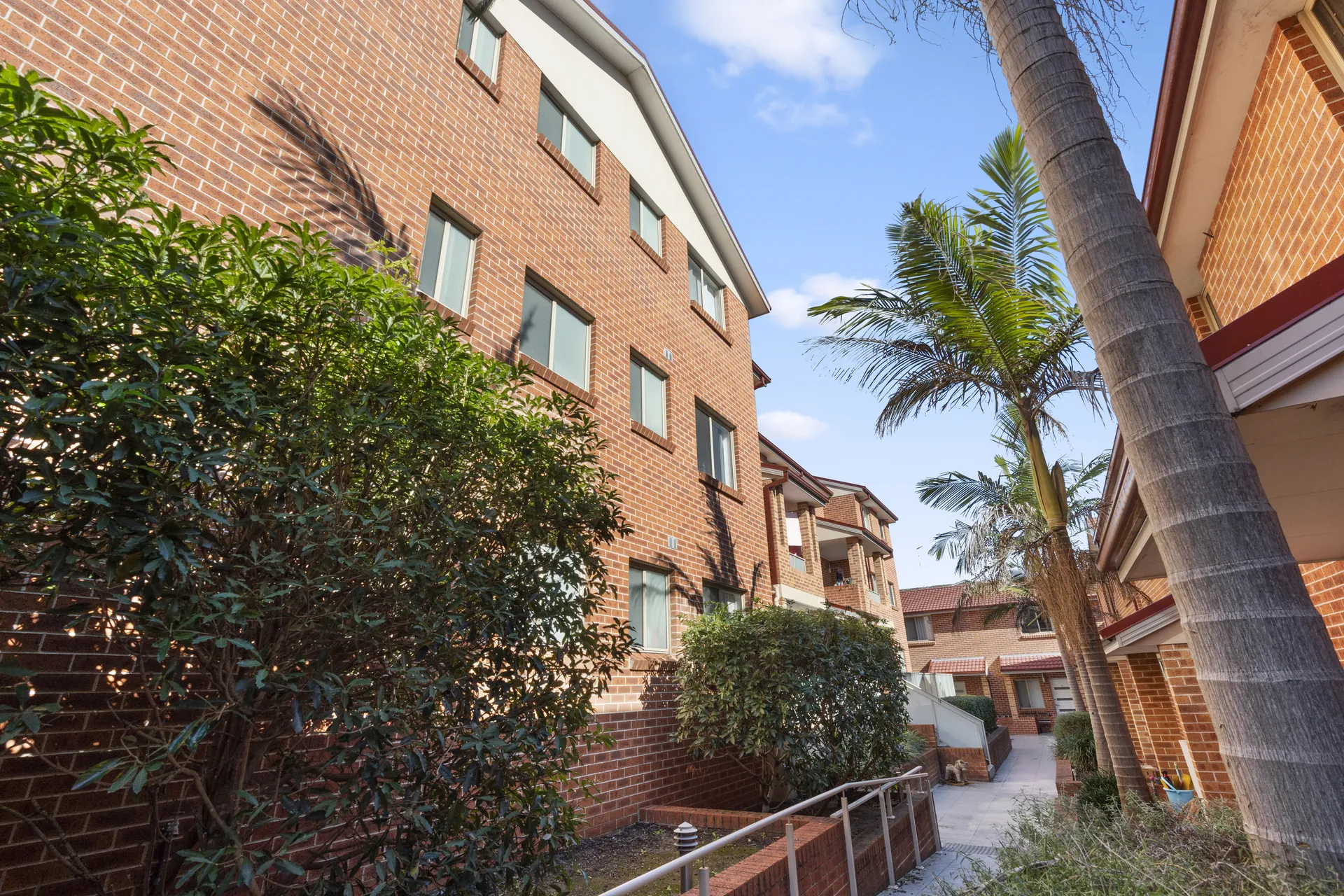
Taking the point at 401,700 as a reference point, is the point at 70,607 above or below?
above

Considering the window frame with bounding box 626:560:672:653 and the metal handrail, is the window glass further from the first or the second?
the window frame with bounding box 626:560:672:653

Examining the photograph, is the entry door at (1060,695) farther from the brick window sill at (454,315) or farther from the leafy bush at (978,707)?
the brick window sill at (454,315)

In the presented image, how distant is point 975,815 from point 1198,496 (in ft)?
41.2

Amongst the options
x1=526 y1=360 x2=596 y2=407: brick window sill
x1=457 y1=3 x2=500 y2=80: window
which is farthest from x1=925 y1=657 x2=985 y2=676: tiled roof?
x1=457 y1=3 x2=500 y2=80: window

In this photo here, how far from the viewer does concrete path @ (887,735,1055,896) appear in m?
7.43

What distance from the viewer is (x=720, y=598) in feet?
36.3

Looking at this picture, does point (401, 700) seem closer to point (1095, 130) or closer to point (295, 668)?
point (295, 668)

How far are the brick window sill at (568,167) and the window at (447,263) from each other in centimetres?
258

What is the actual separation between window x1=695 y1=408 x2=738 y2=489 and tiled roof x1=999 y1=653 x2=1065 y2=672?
2869 cm

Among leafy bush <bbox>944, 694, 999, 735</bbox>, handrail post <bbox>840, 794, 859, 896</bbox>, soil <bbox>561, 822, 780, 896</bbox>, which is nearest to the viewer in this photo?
soil <bbox>561, 822, 780, 896</bbox>

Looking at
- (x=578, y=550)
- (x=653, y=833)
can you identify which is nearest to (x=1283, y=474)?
(x=578, y=550)

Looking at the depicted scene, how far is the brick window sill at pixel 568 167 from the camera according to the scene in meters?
9.77

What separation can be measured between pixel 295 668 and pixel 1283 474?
18.4 ft

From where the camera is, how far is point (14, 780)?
11.3 ft
